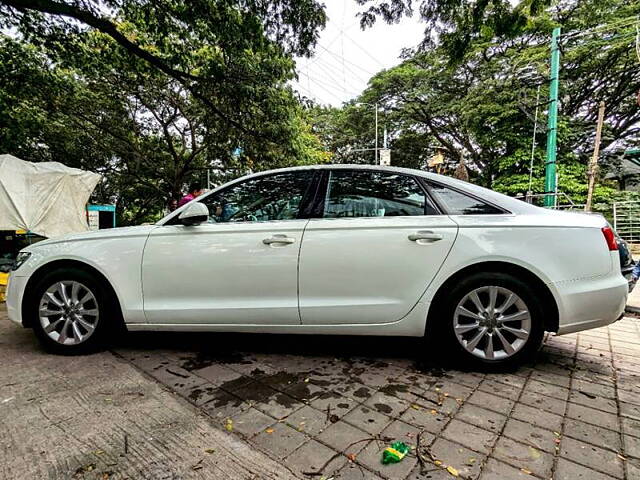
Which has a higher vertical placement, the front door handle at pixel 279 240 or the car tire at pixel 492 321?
the front door handle at pixel 279 240

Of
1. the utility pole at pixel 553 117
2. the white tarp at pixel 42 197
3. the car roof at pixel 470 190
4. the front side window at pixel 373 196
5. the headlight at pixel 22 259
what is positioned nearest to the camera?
the car roof at pixel 470 190

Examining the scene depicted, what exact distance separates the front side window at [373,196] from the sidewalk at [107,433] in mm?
1583

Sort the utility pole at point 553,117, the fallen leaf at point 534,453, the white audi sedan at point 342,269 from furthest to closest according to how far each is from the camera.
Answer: the utility pole at point 553,117
the white audi sedan at point 342,269
the fallen leaf at point 534,453

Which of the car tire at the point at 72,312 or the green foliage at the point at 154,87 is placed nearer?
the car tire at the point at 72,312

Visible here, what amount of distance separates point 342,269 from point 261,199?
0.87 meters

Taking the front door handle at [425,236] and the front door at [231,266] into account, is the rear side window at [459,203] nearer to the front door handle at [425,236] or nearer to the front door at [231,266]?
the front door handle at [425,236]

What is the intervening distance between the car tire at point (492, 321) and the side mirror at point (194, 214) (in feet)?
5.98

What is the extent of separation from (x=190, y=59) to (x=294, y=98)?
270 centimetres

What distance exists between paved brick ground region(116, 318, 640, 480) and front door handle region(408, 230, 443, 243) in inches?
35.9

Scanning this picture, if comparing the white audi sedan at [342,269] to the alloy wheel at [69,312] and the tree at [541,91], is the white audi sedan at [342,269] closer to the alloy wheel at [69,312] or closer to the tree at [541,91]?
the alloy wheel at [69,312]

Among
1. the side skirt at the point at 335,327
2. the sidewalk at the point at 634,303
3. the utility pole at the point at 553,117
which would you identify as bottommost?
the sidewalk at the point at 634,303

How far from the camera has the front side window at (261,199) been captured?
2.69 metres

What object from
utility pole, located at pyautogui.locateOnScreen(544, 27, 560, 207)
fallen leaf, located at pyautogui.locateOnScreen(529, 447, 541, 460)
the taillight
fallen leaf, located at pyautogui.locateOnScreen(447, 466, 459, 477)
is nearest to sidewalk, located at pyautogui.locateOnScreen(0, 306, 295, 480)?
fallen leaf, located at pyautogui.locateOnScreen(447, 466, 459, 477)

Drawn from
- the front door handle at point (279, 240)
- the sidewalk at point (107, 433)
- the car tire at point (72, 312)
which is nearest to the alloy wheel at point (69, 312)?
the car tire at point (72, 312)
